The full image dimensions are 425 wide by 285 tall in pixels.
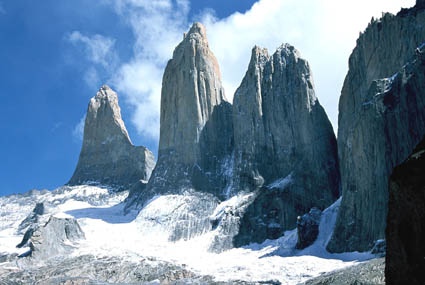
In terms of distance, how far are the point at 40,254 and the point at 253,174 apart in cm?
4399

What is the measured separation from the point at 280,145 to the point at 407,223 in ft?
380

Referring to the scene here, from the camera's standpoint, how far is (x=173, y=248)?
11494 cm

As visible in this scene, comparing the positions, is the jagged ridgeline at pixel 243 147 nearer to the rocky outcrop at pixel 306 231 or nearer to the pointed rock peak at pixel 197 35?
the pointed rock peak at pixel 197 35

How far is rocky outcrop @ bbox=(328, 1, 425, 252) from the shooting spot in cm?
8931

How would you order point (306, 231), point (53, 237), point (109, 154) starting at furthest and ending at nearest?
point (109, 154) → point (53, 237) → point (306, 231)

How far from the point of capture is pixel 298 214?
115 m

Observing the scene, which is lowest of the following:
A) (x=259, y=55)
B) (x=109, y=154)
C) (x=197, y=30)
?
(x=109, y=154)

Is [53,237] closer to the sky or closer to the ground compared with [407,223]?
closer to the sky

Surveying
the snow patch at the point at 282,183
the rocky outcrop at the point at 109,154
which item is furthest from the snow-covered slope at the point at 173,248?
the rocky outcrop at the point at 109,154

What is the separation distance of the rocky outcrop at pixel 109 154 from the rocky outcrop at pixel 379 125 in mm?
75939

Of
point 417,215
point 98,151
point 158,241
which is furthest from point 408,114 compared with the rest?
point 98,151

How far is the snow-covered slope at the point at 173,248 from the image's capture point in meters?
93.8

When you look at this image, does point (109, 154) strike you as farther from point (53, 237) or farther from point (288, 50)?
point (288, 50)

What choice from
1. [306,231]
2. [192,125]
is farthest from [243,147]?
[306,231]
